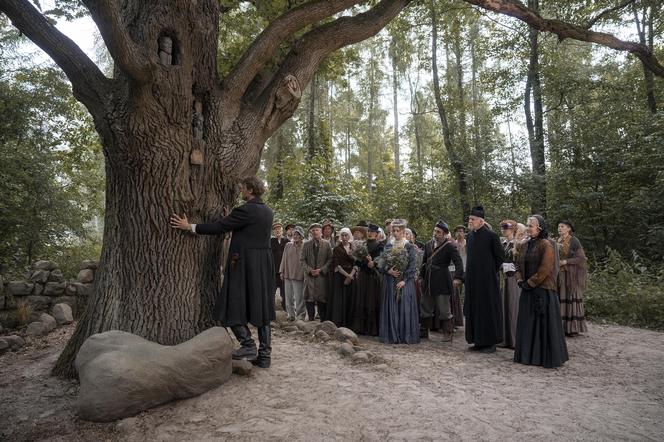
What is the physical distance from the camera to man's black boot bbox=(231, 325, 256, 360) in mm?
4840

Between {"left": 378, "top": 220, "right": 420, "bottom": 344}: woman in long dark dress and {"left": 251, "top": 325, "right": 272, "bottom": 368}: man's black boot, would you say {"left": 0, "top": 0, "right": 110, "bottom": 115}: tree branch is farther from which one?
{"left": 378, "top": 220, "right": 420, "bottom": 344}: woman in long dark dress

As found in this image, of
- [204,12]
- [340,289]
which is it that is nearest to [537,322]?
[340,289]

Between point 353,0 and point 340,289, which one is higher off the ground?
point 353,0

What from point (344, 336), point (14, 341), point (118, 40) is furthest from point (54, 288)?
point (118, 40)

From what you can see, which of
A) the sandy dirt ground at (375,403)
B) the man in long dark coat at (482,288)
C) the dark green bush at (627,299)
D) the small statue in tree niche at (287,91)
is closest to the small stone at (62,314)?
the sandy dirt ground at (375,403)

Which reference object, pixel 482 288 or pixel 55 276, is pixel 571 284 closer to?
pixel 482 288

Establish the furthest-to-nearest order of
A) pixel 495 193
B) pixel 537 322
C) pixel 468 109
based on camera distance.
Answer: pixel 468 109
pixel 495 193
pixel 537 322

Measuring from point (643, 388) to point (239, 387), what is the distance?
435 centimetres

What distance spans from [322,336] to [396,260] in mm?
1679

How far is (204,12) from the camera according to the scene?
500cm

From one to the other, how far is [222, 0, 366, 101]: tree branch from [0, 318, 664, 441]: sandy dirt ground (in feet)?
10.5

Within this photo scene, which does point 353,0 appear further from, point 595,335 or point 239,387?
point 595,335

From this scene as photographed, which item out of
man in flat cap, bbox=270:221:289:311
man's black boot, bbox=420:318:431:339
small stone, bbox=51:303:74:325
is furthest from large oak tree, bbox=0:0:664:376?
man in flat cap, bbox=270:221:289:311

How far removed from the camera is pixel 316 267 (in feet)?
28.0
